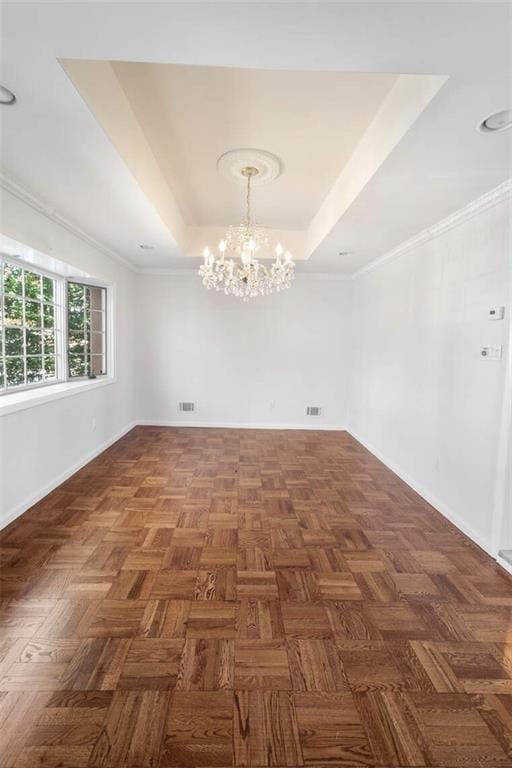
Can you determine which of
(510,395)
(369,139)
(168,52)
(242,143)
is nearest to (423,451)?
(510,395)

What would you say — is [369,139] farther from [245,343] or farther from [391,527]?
[245,343]

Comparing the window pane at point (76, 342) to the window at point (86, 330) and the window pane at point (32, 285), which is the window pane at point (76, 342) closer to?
the window at point (86, 330)

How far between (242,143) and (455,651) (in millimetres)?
3260

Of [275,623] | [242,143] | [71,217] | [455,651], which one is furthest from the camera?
[71,217]

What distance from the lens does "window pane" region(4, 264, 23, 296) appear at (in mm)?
2913

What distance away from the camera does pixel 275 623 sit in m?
1.73

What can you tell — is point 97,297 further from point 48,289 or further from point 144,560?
point 144,560

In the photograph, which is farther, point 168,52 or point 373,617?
point 373,617

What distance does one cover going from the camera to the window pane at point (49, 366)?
3619 millimetres

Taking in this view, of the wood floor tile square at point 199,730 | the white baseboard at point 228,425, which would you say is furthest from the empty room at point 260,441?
the white baseboard at point 228,425

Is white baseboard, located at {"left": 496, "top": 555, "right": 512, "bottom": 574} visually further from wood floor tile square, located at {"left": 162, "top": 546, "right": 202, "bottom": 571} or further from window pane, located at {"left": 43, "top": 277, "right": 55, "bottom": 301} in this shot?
window pane, located at {"left": 43, "top": 277, "right": 55, "bottom": 301}

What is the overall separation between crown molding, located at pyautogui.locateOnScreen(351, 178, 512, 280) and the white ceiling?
81mm

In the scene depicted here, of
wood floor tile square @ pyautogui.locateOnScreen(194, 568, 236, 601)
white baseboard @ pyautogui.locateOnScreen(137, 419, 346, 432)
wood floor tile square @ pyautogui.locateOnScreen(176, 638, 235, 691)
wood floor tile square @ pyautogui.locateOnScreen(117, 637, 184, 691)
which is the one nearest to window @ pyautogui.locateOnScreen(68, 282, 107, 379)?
white baseboard @ pyautogui.locateOnScreen(137, 419, 346, 432)

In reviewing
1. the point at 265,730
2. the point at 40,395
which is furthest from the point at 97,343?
the point at 265,730
